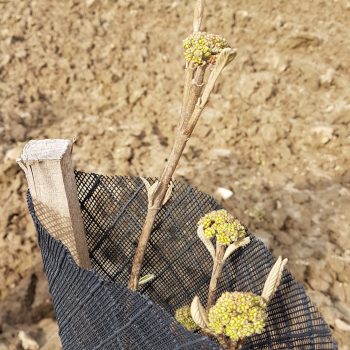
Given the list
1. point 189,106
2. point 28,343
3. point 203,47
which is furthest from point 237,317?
point 28,343

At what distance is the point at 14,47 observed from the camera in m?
3.79

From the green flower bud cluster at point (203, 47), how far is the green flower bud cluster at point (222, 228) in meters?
0.49

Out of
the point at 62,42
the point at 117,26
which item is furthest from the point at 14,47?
the point at 117,26

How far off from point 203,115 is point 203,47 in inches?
90.6

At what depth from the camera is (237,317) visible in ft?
3.58

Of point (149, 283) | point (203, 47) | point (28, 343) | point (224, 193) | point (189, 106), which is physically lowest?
point (28, 343)

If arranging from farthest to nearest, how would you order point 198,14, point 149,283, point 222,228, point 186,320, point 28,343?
point 28,343, point 149,283, point 186,320, point 222,228, point 198,14

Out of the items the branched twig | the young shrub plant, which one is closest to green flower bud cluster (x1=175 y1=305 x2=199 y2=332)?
the young shrub plant

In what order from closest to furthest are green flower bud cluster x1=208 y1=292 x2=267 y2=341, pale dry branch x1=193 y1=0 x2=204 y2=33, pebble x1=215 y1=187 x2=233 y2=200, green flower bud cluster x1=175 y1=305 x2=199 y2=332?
green flower bud cluster x1=208 y1=292 x2=267 y2=341 → pale dry branch x1=193 y1=0 x2=204 y2=33 → green flower bud cluster x1=175 y1=305 x2=199 y2=332 → pebble x1=215 y1=187 x2=233 y2=200

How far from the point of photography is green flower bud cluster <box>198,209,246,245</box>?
130cm

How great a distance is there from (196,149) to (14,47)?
6.47ft

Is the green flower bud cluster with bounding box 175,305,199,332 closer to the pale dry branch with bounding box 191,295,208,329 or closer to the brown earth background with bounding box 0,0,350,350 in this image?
the pale dry branch with bounding box 191,295,208,329

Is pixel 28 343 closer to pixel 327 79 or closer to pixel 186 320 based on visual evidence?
pixel 186 320

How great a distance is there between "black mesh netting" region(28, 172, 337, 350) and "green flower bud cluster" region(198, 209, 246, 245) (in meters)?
0.22
